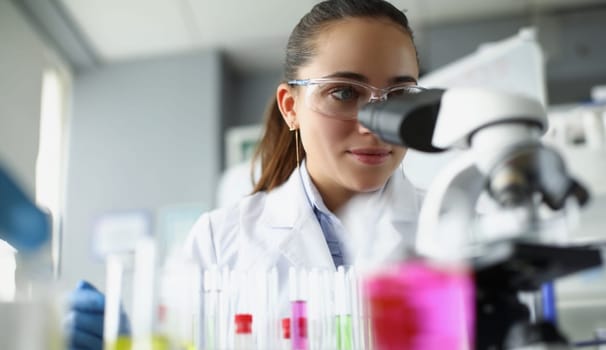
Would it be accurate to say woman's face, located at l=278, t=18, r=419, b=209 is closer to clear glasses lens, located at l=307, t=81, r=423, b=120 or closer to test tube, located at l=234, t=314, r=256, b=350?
clear glasses lens, located at l=307, t=81, r=423, b=120

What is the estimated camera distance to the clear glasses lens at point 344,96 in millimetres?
745

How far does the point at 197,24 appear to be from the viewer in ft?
4.91

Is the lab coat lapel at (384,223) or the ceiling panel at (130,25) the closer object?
the lab coat lapel at (384,223)

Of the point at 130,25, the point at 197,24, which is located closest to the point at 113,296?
the point at 130,25

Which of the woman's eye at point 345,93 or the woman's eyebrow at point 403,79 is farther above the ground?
the woman's eyebrow at point 403,79

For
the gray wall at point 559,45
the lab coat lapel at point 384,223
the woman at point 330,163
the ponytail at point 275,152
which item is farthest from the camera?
the gray wall at point 559,45

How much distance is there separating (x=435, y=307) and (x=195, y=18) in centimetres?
104

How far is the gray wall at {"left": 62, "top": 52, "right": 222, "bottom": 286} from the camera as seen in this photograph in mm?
1989

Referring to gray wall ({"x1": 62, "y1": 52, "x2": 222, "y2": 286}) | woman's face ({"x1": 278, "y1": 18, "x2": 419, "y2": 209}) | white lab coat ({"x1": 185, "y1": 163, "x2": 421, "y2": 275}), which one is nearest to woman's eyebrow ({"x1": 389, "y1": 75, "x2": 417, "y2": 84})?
woman's face ({"x1": 278, "y1": 18, "x2": 419, "y2": 209})

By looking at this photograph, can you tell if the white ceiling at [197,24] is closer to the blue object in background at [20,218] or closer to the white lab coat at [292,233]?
the white lab coat at [292,233]

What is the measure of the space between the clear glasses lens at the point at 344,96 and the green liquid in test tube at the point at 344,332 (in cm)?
22

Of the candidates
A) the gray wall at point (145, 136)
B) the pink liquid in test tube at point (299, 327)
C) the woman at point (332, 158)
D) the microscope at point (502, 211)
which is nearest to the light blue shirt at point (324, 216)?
the woman at point (332, 158)

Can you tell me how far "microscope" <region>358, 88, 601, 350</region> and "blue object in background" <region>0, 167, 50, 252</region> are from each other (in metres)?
0.30

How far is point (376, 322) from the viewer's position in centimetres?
57
